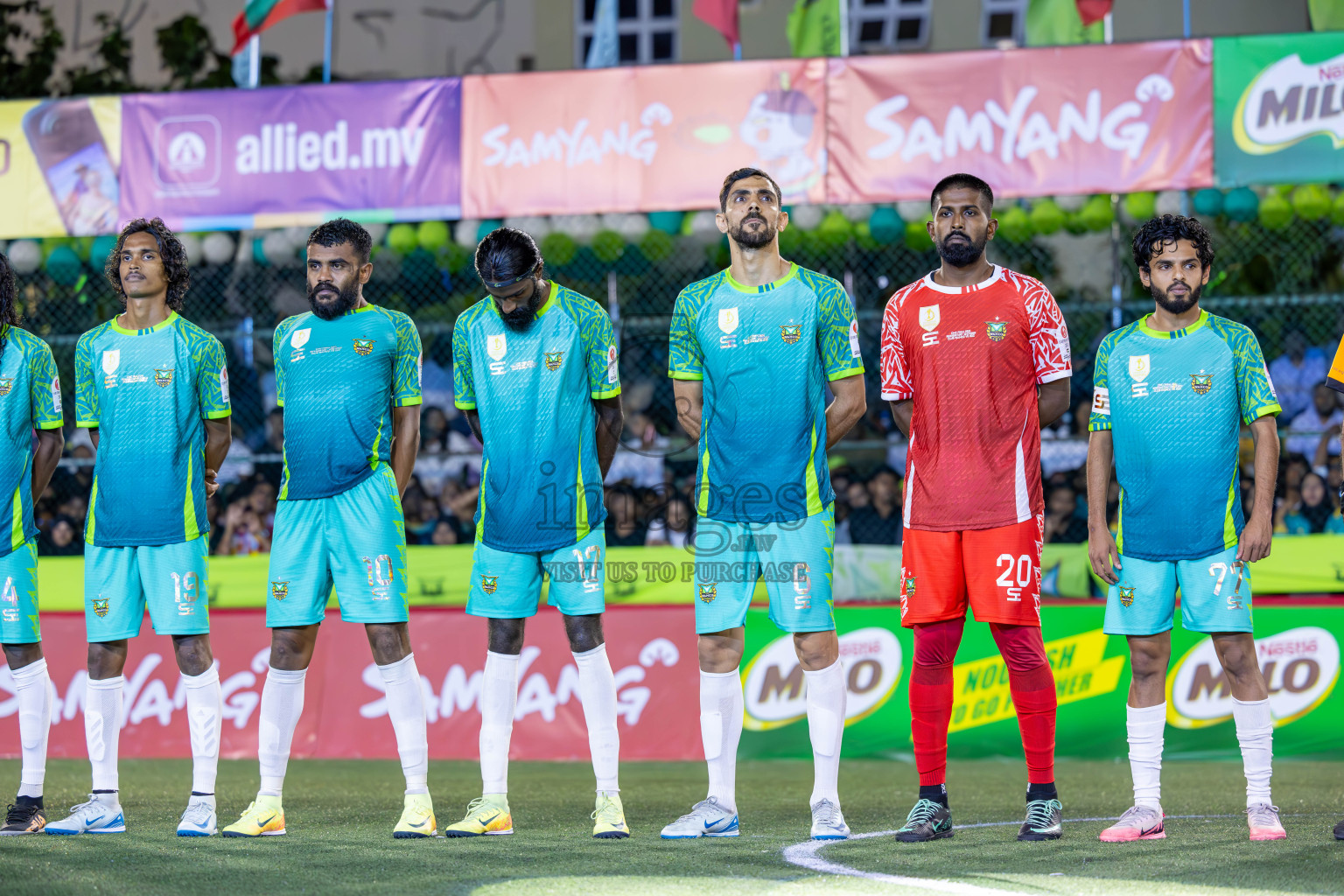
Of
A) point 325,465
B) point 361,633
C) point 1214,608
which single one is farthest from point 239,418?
point 1214,608

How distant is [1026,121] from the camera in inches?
412

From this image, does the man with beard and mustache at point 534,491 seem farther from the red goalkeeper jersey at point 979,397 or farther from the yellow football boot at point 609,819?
the red goalkeeper jersey at point 979,397

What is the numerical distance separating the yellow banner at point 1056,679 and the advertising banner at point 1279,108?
3626mm

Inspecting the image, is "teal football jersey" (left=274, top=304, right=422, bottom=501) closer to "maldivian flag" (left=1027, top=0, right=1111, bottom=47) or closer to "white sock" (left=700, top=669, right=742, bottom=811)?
"white sock" (left=700, top=669, right=742, bottom=811)

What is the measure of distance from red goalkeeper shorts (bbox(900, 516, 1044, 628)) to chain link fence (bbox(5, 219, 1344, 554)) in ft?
16.8

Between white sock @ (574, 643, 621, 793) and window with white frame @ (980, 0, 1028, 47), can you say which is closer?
white sock @ (574, 643, 621, 793)

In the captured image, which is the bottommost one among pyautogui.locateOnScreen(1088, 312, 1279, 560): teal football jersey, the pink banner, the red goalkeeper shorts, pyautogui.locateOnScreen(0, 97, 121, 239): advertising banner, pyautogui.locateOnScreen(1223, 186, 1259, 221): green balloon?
the pink banner

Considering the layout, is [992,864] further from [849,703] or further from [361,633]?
[361,633]

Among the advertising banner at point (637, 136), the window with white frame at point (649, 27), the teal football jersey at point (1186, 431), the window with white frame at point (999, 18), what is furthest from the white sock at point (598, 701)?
the window with white frame at point (999, 18)

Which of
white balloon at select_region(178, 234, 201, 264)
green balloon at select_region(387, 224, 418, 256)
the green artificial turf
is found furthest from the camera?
white balloon at select_region(178, 234, 201, 264)

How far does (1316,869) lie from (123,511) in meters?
4.66

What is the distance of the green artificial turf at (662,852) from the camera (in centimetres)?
437

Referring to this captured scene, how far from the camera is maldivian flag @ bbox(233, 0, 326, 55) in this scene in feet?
39.5

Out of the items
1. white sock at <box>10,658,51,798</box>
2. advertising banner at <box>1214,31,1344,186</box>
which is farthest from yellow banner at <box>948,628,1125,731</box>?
white sock at <box>10,658,51,798</box>
